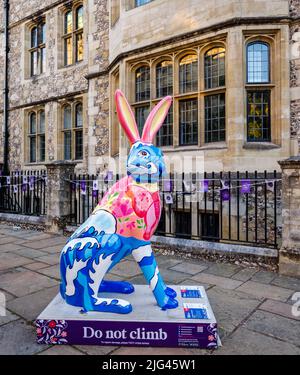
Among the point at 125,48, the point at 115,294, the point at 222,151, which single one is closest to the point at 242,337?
the point at 115,294

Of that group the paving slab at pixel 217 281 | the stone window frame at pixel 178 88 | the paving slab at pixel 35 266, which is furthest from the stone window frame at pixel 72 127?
the paving slab at pixel 217 281

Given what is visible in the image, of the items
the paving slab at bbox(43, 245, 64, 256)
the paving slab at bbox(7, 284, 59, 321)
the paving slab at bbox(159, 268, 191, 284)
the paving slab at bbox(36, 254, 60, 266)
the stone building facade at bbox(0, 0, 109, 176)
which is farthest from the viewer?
the stone building facade at bbox(0, 0, 109, 176)

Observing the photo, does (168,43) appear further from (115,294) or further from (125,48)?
(115,294)

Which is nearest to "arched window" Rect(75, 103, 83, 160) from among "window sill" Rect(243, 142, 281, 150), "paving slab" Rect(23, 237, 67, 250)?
"paving slab" Rect(23, 237, 67, 250)

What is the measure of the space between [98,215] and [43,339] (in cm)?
111

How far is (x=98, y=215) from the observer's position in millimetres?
2633

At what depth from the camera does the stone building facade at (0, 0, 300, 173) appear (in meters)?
6.45

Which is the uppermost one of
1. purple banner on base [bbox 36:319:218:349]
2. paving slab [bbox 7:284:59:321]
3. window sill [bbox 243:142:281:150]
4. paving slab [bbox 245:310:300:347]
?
window sill [bbox 243:142:281:150]

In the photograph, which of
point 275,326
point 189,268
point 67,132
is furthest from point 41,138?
point 275,326

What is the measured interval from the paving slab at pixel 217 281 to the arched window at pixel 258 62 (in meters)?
4.60

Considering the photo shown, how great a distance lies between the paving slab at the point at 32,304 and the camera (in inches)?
121

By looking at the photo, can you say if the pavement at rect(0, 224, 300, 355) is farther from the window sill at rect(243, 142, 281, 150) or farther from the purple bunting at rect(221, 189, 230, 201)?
the window sill at rect(243, 142, 281, 150)

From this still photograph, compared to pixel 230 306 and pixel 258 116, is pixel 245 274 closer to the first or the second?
pixel 230 306

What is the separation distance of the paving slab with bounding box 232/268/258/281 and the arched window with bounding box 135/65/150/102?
5373mm
